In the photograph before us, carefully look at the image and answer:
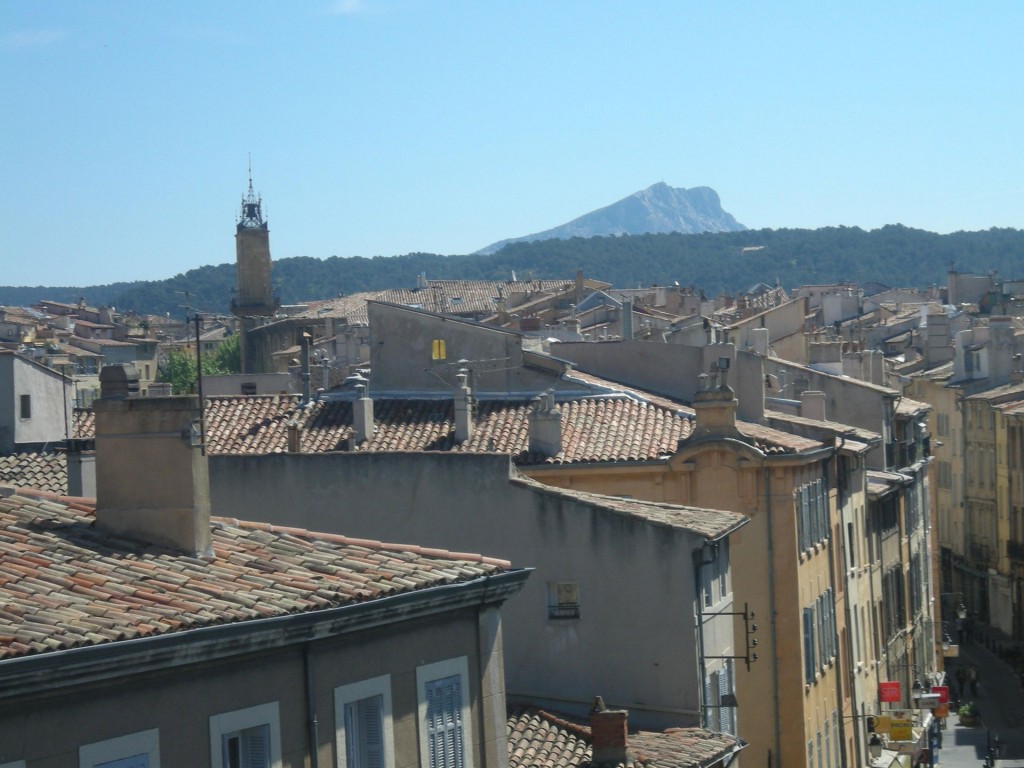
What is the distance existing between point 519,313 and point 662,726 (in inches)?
2793

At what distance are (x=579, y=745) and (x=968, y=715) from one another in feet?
125

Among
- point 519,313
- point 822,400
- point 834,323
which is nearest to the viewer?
point 822,400

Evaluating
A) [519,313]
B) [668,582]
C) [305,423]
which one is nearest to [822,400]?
[305,423]

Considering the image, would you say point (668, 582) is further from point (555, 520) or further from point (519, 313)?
point (519, 313)

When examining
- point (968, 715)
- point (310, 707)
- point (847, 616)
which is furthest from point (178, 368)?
point (310, 707)

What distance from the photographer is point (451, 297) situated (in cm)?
11919

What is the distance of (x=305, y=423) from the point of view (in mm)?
32406

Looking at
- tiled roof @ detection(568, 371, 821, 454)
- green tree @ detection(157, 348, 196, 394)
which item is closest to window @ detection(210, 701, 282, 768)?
tiled roof @ detection(568, 371, 821, 454)

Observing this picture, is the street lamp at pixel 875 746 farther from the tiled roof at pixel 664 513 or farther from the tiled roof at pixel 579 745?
the tiled roof at pixel 579 745

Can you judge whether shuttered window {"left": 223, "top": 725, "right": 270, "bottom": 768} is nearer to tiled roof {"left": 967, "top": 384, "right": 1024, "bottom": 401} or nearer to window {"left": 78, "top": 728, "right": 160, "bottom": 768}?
window {"left": 78, "top": 728, "right": 160, "bottom": 768}

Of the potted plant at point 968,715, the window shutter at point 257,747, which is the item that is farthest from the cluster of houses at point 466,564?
the potted plant at point 968,715

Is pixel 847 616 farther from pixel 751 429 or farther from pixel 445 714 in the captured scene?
pixel 445 714

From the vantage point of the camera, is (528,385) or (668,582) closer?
(668,582)

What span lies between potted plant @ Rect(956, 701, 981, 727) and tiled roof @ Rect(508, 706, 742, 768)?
3529cm
